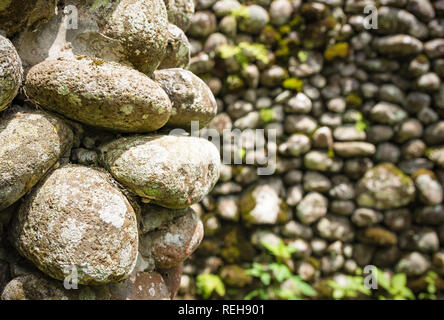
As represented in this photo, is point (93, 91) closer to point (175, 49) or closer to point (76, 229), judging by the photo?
point (76, 229)

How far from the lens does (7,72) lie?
2.73ft

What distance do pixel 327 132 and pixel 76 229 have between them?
2.51 metres

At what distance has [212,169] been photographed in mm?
1246

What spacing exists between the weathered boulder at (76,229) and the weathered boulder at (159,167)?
0.08 m

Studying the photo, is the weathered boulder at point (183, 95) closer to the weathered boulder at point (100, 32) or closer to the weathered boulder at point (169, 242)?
the weathered boulder at point (100, 32)

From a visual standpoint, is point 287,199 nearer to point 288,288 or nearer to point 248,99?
point 288,288

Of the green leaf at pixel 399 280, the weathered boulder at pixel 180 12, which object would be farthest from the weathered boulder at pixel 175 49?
the green leaf at pixel 399 280

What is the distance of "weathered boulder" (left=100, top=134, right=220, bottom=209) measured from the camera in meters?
1.01

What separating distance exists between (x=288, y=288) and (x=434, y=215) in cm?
153

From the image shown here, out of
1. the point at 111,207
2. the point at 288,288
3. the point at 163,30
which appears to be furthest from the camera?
the point at 288,288

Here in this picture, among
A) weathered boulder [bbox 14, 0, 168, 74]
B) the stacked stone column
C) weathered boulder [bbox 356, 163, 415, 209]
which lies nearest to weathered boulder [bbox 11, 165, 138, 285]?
the stacked stone column
